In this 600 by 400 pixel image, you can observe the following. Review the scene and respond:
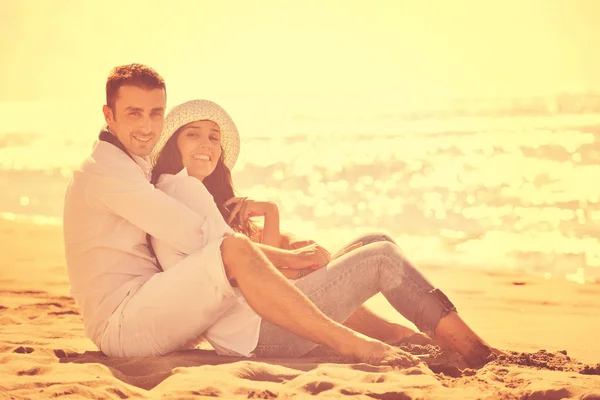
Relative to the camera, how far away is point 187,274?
4301 mm

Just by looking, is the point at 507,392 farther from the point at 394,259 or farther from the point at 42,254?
the point at 42,254

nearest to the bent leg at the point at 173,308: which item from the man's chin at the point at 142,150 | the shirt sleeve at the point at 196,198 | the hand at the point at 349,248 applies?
the shirt sleeve at the point at 196,198

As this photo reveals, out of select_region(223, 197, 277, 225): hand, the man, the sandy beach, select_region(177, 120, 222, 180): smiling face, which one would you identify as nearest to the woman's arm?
select_region(223, 197, 277, 225): hand

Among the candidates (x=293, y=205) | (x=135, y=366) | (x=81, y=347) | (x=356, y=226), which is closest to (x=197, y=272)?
(x=135, y=366)

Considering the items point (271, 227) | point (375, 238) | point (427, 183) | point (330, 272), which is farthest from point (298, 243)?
point (427, 183)

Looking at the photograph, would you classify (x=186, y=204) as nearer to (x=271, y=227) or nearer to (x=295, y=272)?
(x=295, y=272)

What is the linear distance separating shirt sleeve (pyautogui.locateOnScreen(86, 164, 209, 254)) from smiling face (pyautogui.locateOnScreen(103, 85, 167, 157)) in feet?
0.68

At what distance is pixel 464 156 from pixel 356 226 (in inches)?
171

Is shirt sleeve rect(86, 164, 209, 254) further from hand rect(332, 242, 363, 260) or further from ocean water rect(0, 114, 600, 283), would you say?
ocean water rect(0, 114, 600, 283)

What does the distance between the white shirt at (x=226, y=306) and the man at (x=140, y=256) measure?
0.08m

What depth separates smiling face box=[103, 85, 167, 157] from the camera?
4645mm

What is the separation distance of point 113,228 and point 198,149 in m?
0.89

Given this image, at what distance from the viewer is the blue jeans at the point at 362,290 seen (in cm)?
471

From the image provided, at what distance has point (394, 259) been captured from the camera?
191 inches
